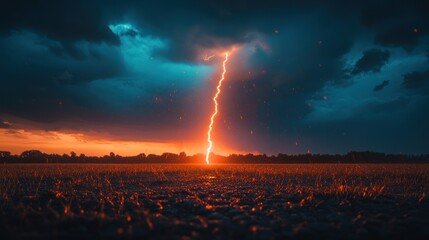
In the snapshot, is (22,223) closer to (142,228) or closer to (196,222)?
(142,228)

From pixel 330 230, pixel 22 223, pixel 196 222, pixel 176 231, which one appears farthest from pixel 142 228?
pixel 330 230

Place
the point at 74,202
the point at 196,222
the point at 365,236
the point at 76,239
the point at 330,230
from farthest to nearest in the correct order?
the point at 74,202, the point at 196,222, the point at 330,230, the point at 365,236, the point at 76,239

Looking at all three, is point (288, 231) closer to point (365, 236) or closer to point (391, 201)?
point (365, 236)

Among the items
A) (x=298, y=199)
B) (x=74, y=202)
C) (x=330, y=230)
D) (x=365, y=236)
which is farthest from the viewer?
(x=298, y=199)

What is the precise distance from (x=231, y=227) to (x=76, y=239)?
2350 millimetres

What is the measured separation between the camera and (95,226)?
215 inches

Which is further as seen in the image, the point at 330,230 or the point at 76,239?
the point at 330,230

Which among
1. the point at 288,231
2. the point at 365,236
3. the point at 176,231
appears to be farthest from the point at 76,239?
the point at 365,236

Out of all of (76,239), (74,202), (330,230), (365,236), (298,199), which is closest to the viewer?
(76,239)

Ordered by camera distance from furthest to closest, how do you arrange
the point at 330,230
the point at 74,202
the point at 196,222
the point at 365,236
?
the point at 74,202 < the point at 196,222 < the point at 330,230 < the point at 365,236

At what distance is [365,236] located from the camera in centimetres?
504

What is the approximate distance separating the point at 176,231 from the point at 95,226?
4.54 feet

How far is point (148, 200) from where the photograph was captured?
29.3ft

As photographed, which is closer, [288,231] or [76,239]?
[76,239]
